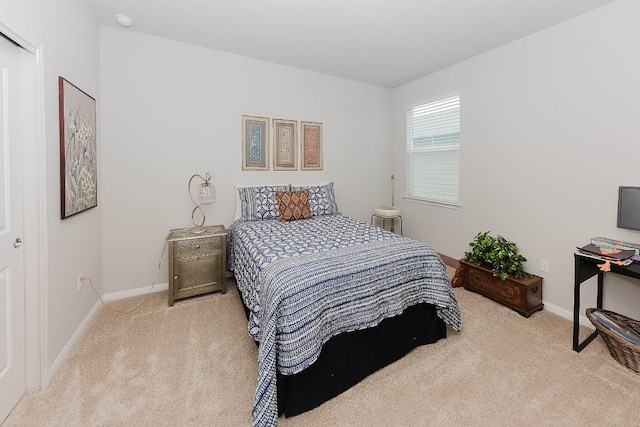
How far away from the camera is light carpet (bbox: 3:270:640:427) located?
4.75 feet

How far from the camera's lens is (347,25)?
2500 mm

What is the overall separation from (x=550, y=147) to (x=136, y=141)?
12.6 feet

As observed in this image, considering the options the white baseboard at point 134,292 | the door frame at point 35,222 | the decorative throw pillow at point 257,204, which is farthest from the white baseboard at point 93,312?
the decorative throw pillow at point 257,204

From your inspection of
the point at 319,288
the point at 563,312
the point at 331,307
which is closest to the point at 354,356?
the point at 331,307

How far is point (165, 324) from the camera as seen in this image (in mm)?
2348

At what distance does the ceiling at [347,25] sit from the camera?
7.22 ft

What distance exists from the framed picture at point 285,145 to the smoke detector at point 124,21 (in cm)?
157

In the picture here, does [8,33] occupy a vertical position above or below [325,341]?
above

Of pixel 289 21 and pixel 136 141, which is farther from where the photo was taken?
pixel 136 141

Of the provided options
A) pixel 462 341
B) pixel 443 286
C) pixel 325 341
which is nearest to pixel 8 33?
pixel 325 341

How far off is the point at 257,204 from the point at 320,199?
766mm

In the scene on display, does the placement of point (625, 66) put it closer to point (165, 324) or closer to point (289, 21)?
point (289, 21)

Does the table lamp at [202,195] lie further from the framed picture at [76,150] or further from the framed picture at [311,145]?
the framed picture at [311,145]

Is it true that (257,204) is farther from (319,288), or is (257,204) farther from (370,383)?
(370,383)
